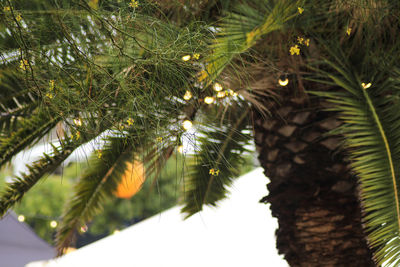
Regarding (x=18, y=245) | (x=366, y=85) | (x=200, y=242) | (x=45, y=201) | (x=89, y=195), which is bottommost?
(x=200, y=242)

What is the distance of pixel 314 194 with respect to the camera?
11.5ft

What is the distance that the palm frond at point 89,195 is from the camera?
164 inches

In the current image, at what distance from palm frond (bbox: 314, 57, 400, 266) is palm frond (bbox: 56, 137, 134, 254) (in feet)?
5.91

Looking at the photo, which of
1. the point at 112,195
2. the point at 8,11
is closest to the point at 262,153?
the point at 112,195

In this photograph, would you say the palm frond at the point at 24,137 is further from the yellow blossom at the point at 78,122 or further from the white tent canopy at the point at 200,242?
the white tent canopy at the point at 200,242

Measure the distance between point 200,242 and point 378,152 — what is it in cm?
333

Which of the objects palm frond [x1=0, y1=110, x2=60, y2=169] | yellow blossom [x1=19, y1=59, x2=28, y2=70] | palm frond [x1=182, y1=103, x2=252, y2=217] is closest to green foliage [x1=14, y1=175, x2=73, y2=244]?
palm frond [x1=182, y1=103, x2=252, y2=217]

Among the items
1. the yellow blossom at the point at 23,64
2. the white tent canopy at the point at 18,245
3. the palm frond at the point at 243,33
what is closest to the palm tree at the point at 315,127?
the palm frond at the point at 243,33

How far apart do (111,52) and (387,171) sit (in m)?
1.73

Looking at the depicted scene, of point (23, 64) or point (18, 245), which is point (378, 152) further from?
point (18, 245)

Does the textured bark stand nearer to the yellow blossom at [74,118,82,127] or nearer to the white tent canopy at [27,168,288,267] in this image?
the yellow blossom at [74,118,82,127]

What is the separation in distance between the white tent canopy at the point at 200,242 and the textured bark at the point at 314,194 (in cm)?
199

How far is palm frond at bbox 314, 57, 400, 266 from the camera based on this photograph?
283 cm

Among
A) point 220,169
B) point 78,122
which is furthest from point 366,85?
point 78,122
